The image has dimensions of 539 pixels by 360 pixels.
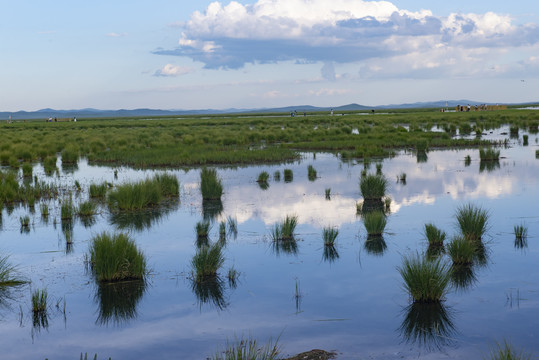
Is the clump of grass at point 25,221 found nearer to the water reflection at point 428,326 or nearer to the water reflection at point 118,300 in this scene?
the water reflection at point 118,300

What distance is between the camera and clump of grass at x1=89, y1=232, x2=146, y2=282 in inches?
399

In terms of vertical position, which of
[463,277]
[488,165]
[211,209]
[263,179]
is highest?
[488,165]

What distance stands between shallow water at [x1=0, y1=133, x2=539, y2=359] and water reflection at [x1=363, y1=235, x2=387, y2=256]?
0.19 feet

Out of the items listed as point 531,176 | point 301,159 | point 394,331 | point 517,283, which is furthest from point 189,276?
point 301,159

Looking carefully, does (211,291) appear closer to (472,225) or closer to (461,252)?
(461,252)

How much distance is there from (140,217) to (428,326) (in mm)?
9887

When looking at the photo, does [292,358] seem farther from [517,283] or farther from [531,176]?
[531,176]

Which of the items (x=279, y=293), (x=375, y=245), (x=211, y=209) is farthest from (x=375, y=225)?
(x=211, y=209)

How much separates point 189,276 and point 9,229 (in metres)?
6.62

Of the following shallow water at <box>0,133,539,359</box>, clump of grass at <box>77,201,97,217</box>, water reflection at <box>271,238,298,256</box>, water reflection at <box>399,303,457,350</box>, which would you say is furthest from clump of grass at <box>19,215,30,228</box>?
water reflection at <box>399,303,457,350</box>

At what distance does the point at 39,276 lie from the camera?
10.7 meters

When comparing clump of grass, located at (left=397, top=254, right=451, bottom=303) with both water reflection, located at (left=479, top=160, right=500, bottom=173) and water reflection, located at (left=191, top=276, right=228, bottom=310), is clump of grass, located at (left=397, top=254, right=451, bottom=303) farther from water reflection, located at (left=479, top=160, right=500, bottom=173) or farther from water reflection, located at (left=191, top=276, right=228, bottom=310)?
water reflection, located at (left=479, top=160, right=500, bottom=173)

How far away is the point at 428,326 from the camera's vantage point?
7941 millimetres

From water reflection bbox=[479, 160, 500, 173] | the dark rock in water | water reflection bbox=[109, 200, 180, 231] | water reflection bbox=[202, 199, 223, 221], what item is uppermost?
water reflection bbox=[479, 160, 500, 173]
